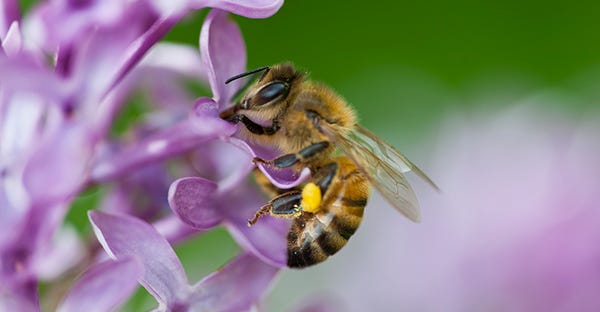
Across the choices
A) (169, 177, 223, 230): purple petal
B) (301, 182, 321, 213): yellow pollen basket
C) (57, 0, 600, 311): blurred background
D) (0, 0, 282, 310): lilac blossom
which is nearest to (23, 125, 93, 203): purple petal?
(0, 0, 282, 310): lilac blossom

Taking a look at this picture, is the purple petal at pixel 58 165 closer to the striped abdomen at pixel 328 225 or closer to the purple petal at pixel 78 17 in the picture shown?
the purple petal at pixel 78 17

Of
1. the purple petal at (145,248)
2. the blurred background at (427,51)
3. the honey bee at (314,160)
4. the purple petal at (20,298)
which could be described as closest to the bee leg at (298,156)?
the honey bee at (314,160)

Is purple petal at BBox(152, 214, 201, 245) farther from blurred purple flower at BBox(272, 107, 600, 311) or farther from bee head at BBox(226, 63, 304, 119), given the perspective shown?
blurred purple flower at BBox(272, 107, 600, 311)

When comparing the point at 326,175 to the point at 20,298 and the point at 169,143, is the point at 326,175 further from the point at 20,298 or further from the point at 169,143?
the point at 20,298

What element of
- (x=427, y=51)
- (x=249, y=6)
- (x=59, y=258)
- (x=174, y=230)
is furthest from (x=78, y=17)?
(x=427, y=51)

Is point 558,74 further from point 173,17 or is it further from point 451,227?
point 173,17
